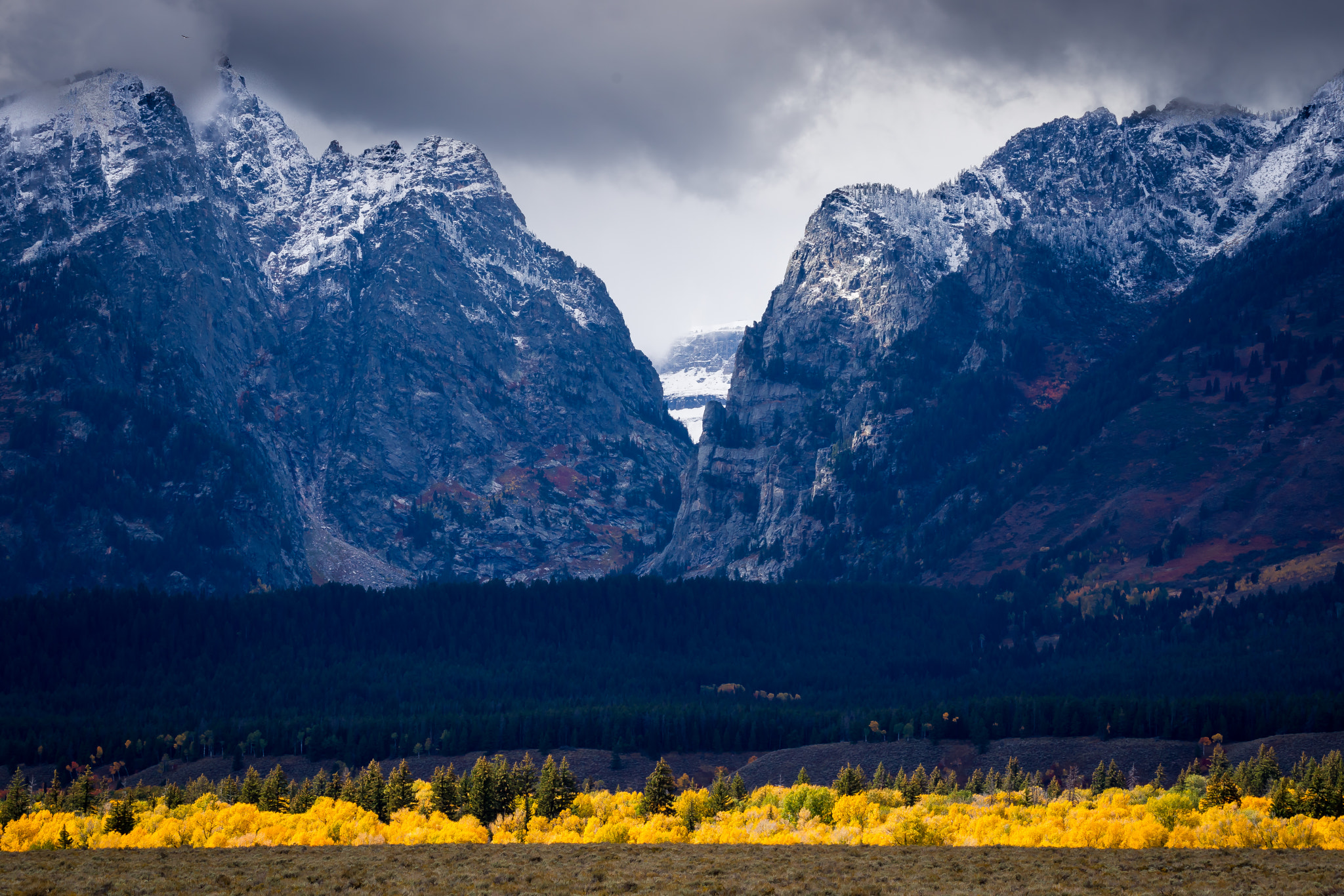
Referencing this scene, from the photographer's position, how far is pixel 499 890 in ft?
307

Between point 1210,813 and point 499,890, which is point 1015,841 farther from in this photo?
point 499,890

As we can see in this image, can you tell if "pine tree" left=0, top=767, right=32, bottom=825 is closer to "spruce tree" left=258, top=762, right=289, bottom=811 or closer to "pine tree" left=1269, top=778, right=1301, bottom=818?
"spruce tree" left=258, top=762, right=289, bottom=811

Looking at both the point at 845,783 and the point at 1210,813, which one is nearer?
the point at 1210,813

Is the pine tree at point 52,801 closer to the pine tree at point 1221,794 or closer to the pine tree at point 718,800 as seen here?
the pine tree at point 718,800

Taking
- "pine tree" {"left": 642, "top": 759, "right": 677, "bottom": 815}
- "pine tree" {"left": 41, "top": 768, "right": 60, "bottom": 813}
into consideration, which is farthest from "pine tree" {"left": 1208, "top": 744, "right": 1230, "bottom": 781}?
"pine tree" {"left": 41, "top": 768, "right": 60, "bottom": 813}

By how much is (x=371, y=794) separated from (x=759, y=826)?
52815mm

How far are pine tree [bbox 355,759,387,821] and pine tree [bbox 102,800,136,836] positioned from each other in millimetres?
29536

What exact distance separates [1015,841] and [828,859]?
26.4m

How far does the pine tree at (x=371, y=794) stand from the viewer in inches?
6747

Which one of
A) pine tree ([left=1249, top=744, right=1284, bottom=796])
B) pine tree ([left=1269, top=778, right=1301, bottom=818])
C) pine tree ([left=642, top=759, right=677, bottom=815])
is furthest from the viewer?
pine tree ([left=1249, top=744, right=1284, bottom=796])

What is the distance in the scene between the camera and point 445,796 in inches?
6624

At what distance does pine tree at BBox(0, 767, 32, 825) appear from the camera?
16388cm

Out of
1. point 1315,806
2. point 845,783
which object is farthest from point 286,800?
point 1315,806

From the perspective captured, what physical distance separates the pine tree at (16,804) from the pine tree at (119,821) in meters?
21.9
